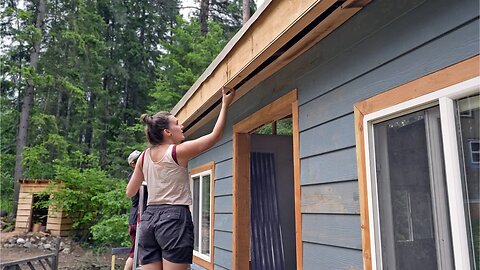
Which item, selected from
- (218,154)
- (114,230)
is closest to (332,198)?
(218,154)

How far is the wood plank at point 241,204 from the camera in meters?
3.03

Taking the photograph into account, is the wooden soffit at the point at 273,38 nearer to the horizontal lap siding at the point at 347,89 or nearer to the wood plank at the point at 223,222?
the horizontal lap siding at the point at 347,89

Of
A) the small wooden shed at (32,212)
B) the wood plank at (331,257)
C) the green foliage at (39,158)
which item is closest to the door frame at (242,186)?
the wood plank at (331,257)

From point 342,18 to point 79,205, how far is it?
900 centimetres

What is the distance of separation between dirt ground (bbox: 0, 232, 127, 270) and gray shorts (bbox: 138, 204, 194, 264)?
5.97m

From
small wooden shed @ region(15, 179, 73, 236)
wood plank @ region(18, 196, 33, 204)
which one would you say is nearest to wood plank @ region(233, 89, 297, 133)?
small wooden shed @ region(15, 179, 73, 236)

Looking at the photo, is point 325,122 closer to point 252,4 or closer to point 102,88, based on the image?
point 252,4

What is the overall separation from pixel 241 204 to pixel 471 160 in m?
2.17

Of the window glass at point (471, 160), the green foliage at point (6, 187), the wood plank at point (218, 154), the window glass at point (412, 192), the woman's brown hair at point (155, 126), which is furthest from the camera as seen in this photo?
the green foliage at point (6, 187)

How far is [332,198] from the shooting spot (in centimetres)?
172

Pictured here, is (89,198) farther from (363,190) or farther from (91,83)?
(363,190)

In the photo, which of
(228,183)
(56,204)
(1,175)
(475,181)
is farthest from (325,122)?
(1,175)

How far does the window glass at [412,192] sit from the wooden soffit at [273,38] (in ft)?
1.75

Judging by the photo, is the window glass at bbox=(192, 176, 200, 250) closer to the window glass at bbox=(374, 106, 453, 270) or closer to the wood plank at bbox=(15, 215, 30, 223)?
the window glass at bbox=(374, 106, 453, 270)
